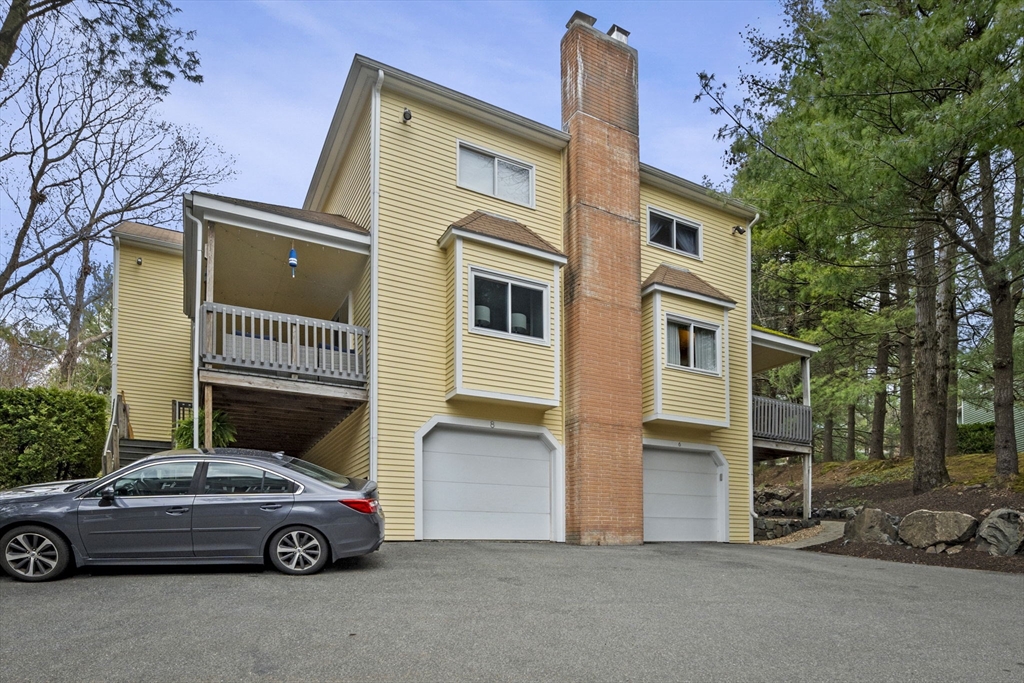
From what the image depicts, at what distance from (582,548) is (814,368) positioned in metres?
19.3

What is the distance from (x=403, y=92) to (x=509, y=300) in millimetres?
4243

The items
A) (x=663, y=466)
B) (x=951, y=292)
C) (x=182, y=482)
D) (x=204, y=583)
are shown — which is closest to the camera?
(x=204, y=583)

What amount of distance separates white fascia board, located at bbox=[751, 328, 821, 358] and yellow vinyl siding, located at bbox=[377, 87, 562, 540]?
261 inches

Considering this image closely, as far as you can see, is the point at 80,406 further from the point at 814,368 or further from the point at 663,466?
the point at 814,368

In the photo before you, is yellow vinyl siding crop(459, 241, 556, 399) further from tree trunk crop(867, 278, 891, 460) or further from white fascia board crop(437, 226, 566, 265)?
tree trunk crop(867, 278, 891, 460)

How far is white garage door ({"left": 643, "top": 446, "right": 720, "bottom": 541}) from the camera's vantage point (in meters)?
17.1

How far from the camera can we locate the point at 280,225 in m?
13.6

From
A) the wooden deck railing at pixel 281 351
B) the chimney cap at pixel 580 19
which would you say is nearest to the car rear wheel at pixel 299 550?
the wooden deck railing at pixel 281 351

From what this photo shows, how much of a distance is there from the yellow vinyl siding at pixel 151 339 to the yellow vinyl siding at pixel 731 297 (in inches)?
451

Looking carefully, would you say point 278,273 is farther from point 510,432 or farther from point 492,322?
point 510,432

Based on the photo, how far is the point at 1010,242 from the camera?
1490 cm

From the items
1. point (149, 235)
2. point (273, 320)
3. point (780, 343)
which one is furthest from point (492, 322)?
point (149, 235)

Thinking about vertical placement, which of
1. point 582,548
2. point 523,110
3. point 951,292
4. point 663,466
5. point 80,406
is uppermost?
point 523,110

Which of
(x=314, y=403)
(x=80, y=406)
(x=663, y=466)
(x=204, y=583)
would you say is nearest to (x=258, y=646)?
(x=204, y=583)
